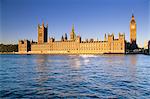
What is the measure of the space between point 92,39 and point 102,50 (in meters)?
9.97

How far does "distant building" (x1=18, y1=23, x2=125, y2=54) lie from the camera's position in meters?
128

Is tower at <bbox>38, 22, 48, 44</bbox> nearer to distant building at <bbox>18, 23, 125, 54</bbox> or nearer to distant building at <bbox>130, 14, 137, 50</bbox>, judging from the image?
distant building at <bbox>18, 23, 125, 54</bbox>

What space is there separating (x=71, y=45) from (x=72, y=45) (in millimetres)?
652

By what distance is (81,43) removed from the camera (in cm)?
13450

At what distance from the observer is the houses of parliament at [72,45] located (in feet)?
419

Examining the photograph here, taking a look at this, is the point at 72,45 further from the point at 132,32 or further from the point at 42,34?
the point at 132,32

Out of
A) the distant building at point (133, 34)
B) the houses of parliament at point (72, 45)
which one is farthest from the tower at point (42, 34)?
the distant building at point (133, 34)

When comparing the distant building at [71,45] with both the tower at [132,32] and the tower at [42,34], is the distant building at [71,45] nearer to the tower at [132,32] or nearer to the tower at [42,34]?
the tower at [42,34]

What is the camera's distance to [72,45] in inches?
5379

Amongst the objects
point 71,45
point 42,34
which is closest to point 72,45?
point 71,45

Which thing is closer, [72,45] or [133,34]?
[72,45]

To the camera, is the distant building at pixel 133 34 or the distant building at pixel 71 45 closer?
the distant building at pixel 71 45

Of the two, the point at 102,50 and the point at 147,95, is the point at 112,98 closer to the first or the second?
the point at 147,95

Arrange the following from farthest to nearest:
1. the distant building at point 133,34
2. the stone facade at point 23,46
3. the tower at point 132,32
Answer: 1. the tower at point 132,32
2. the distant building at point 133,34
3. the stone facade at point 23,46
